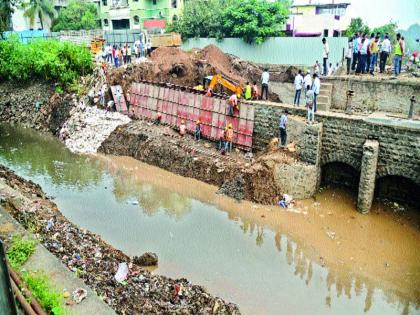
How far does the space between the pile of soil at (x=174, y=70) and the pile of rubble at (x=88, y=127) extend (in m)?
2.08

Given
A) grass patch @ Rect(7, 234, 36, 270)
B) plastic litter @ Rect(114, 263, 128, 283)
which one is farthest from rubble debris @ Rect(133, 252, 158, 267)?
grass patch @ Rect(7, 234, 36, 270)

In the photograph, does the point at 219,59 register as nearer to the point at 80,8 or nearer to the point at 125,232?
the point at 125,232

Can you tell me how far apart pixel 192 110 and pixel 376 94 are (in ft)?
27.3

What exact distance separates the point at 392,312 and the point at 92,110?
17663 mm

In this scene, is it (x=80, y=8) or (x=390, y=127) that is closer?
(x=390, y=127)

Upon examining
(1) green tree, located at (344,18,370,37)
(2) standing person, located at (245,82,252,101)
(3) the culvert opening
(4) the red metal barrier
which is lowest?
(3) the culvert opening

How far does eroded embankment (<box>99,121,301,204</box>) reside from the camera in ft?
46.5

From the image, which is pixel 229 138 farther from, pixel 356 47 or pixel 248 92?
pixel 356 47

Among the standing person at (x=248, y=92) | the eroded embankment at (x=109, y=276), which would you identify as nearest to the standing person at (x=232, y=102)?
the standing person at (x=248, y=92)

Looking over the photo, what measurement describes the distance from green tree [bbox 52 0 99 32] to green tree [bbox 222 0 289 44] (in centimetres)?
1663

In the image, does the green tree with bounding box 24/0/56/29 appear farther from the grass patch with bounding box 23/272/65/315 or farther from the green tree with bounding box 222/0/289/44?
the grass patch with bounding box 23/272/65/315

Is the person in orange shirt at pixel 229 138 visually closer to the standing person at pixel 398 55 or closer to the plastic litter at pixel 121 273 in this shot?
the standing person at pixel 398 55

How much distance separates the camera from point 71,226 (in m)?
11.0

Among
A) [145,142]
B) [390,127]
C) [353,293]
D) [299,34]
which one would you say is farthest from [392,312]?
[299,34]
